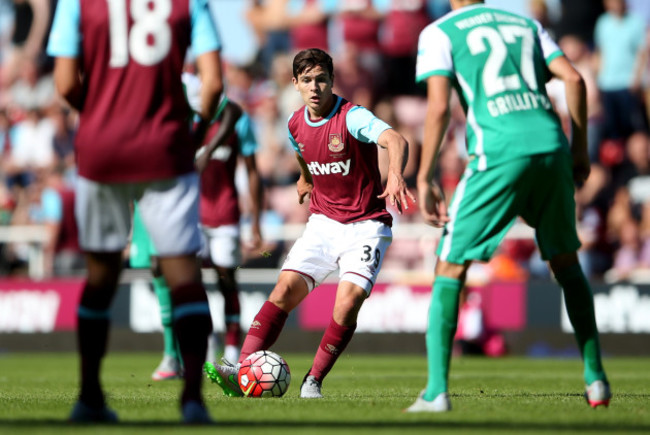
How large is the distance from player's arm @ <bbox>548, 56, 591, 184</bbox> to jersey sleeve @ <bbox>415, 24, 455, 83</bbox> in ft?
2.00

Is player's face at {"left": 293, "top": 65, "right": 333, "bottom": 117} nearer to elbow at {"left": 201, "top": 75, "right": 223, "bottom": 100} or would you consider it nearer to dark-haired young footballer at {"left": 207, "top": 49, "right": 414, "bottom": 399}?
dark-haired young footballer at {"left": 207, "top": 49, "right": 414, "bottom": 399}

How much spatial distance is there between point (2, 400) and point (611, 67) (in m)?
11.9

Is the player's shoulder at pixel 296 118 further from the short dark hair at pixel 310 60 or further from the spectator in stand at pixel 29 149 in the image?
the spectator in stand at pixel 29 149

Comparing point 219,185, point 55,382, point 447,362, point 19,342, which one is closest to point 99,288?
point 447,362

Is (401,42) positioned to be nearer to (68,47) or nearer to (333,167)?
(333,167)

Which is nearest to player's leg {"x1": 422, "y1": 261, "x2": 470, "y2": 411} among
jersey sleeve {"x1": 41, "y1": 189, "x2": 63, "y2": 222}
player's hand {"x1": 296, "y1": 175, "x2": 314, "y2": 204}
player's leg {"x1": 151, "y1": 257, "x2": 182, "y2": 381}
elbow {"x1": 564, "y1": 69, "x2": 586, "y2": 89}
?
elbow {"x1": 564, "y1": 69, "x2": 586, "y2": 89}

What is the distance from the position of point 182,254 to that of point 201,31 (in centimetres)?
112

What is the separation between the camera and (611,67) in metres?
17.1

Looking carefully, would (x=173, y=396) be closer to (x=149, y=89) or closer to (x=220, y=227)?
(x=149, y=89)

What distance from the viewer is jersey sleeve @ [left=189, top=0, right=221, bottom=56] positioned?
582 cm

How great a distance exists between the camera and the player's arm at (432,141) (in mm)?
6105

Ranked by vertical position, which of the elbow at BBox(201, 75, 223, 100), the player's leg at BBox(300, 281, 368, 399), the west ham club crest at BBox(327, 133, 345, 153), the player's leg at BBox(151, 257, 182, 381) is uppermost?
the elbow at BBox(201, 75, 223, 100)

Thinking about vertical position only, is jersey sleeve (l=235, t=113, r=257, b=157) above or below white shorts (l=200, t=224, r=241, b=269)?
above

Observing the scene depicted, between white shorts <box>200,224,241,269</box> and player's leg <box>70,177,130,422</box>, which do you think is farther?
white shorts <box>200,224,241,269</box>
